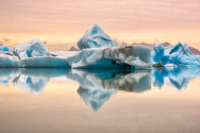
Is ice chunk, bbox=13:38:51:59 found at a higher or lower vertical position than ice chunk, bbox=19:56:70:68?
higher

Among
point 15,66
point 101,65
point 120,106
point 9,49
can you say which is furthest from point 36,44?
point 120,106

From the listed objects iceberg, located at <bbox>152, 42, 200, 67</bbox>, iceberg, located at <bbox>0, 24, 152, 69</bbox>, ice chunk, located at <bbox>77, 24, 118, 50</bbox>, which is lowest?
iceberg, located at <bbox>152, 42, 200, 67</bbox>

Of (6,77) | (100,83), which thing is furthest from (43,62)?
(100,83)

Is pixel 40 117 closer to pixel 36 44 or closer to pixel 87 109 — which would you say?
pixel 87 109

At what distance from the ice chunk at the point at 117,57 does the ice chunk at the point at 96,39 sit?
1454 mm

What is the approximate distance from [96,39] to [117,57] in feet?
9.15

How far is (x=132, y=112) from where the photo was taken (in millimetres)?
1219

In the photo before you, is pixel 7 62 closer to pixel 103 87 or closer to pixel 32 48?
pixel 32 48

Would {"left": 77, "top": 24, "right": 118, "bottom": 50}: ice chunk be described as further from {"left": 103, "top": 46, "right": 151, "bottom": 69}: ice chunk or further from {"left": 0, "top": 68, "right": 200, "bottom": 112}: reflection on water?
{"left": 0, "top": 68, "right": 200, "bottom": 112}: reflection on water

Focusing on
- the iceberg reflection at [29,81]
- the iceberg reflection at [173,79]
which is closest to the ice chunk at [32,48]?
the iceberg reflection at [29,81]

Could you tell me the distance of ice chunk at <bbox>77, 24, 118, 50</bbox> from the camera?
9.73m

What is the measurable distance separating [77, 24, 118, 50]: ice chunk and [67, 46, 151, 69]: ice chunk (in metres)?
1.45

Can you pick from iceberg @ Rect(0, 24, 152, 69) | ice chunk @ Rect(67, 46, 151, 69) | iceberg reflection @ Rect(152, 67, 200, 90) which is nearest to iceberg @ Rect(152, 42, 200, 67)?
iceberg @ Rect(0, 24, 152, 69)

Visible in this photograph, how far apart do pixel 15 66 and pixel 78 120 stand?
388 inches
